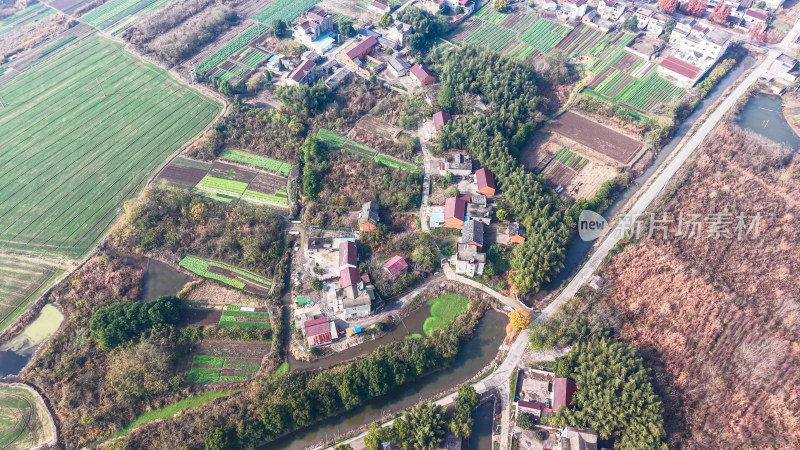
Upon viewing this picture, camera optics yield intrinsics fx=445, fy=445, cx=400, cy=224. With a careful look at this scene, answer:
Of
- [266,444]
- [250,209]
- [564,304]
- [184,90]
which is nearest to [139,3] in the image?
[184,90]

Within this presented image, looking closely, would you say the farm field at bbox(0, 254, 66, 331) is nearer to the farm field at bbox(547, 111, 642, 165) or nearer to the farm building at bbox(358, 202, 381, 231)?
the farm building at bbox(358, 202, 381, 231)

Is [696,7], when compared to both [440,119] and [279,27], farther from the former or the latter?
[279,27]

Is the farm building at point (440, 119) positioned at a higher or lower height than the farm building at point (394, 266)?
higher

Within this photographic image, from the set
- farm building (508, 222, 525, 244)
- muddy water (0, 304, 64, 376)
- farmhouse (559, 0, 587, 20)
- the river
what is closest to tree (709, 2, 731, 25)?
the river

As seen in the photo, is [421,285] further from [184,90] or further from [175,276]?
[184,90]

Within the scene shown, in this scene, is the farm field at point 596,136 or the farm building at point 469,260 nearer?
the farm building at point 469,260

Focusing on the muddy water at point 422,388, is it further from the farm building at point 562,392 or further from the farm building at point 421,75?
the farm building at point 421,75

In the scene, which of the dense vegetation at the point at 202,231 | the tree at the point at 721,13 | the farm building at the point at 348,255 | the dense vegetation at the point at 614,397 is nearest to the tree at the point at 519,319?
the dense vegetation at the point at 614,397
